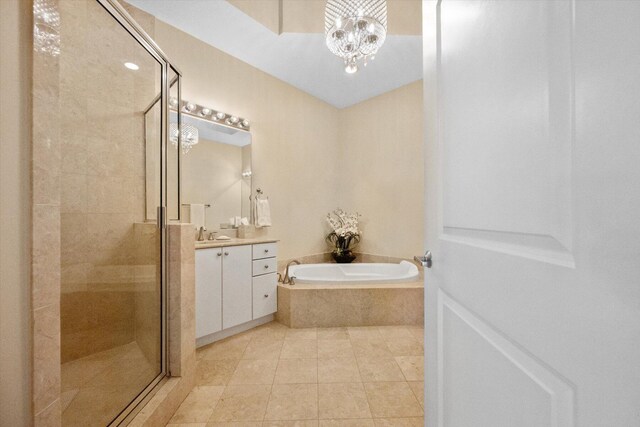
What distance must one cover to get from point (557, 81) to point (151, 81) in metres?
2.20

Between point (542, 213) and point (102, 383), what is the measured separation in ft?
6.21

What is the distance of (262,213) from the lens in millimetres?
2936

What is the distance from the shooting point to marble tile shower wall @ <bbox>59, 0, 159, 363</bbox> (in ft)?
4.60

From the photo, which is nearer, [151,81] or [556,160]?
[556,160]

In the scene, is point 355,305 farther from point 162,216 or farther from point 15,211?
point 15,211

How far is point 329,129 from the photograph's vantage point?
3.89 meters

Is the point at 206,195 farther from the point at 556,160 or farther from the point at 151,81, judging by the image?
the point at 556,160

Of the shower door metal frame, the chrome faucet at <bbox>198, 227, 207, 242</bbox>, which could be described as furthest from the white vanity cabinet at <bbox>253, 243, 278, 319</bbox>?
the shower door metal frame

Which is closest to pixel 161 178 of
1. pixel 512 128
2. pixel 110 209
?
pixel 110 209

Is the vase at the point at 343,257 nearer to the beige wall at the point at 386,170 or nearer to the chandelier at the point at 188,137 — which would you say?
the beige wall at the point at 386,170

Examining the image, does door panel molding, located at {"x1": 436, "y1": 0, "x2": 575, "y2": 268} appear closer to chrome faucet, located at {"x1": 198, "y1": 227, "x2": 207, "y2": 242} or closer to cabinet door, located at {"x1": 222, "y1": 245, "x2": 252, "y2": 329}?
cabinet door, located at {"x1": 222, "y1": 245, "x2": 252, "y2": 329}

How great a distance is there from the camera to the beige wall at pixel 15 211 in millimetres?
764

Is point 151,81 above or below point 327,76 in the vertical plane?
below

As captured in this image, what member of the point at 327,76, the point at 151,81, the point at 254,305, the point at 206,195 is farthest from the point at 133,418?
the point at 327,76
